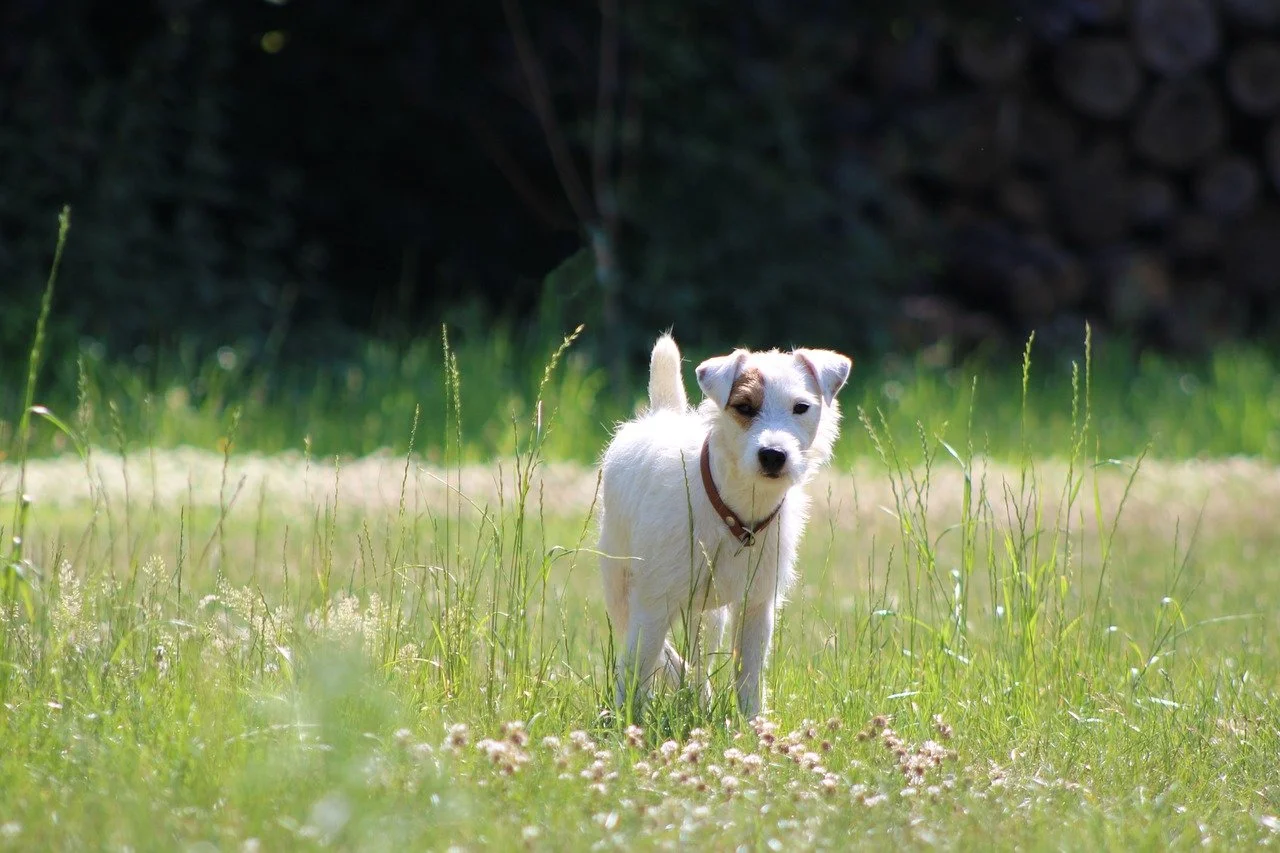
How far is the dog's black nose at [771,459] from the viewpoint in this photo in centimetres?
445

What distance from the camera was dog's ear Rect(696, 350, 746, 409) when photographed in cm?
466

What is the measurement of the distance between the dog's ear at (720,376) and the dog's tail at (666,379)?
615mm

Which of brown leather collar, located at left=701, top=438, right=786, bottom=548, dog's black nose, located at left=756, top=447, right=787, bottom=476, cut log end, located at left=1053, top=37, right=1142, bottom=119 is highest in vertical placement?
cut log end, located at left=1053, top=37, right=1142, bottom=119

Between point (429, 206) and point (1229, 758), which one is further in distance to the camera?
point (429, 206)

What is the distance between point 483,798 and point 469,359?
782 centimetres

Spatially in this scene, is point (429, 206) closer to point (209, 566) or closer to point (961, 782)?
point (209, 566)

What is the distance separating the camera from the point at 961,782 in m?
4.00

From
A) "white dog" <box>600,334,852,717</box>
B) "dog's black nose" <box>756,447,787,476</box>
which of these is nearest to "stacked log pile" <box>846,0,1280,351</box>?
"white dog" <box>600,334,852,717</box>

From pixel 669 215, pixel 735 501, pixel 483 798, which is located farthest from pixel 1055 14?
pixel 483 798

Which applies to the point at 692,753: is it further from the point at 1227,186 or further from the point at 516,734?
the point at 1227,186

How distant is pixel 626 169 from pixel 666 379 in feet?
28.1

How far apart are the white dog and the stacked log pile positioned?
32.7ft

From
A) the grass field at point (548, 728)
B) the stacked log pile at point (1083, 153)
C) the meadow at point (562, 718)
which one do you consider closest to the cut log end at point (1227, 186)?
the stacked log pile at point (1083, 153)

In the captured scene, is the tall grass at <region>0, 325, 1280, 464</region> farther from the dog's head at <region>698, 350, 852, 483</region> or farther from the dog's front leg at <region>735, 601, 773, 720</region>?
the dog's front leg at <region>735, 601, 773, 720</region>
